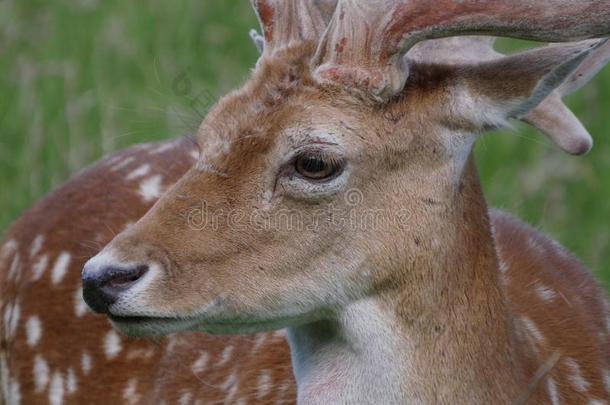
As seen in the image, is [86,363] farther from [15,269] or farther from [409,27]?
[409,27]

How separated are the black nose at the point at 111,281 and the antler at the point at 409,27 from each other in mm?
690

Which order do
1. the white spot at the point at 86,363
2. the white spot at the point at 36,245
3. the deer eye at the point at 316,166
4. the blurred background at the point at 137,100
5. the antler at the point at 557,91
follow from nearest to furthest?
the deer eye at the point at 316,166 < the antler at the point at 557,91 < the white spot at the point at 86,363 < the white spot at the point at 36,245 < the blurred background at the point at 137,100

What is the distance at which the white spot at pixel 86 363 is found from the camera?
504 centimetres

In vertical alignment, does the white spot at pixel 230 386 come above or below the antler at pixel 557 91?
below

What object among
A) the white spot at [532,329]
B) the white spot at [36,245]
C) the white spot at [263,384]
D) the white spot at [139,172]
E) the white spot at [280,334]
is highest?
the white spot at [139,172]

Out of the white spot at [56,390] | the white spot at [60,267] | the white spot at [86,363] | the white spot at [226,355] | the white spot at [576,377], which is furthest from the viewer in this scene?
the white spot at [60,267]

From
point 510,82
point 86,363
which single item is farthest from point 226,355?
point 510,82

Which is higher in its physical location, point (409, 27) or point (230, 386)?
point (409, 27)

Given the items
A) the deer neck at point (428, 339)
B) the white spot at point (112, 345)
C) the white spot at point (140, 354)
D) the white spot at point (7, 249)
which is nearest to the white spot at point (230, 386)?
the white spot at point (140, 354)

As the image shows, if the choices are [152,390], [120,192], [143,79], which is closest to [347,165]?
[152,390]

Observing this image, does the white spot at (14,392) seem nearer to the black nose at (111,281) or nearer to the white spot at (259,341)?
the white spot at (259,341)

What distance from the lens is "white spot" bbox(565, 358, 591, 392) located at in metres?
4.44

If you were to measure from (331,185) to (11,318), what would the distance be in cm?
206

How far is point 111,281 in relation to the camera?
3.64 meters
